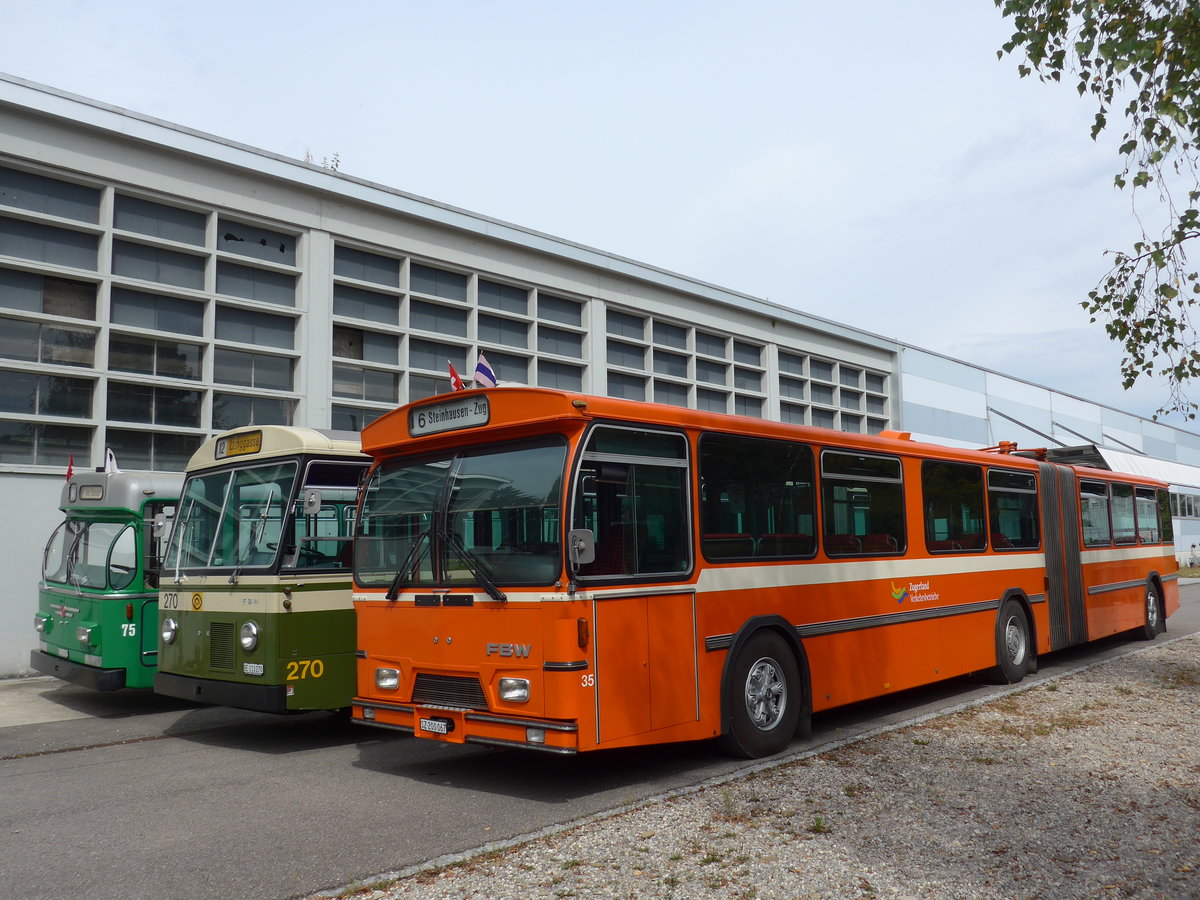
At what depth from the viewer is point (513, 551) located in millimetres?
6738

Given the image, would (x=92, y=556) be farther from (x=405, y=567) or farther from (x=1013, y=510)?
(x=1013, y=510)

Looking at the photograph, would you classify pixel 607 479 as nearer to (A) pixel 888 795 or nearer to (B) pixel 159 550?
(A) pixel 888 795

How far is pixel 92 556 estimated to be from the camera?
37.1ft

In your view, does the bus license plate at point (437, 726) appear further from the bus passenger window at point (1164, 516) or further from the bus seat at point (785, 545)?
the bus passenger window at point (1164, 516)

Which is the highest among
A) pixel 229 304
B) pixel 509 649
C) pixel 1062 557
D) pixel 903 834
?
pixel 229 304

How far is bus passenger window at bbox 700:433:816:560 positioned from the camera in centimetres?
746

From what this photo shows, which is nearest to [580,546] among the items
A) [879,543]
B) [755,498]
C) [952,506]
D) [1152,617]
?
[755,498]

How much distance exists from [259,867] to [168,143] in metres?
14.0

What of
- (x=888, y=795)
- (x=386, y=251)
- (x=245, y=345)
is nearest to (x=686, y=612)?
(x=888, y=795)

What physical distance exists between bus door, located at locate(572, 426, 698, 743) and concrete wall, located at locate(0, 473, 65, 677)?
11341mm

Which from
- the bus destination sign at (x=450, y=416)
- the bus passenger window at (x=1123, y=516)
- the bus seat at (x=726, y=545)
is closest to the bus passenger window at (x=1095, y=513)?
the bus passenger window at (x=1123, y=516)

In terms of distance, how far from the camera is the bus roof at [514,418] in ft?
21.7

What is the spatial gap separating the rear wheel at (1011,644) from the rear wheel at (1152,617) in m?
5.25

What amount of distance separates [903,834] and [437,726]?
314 cm
